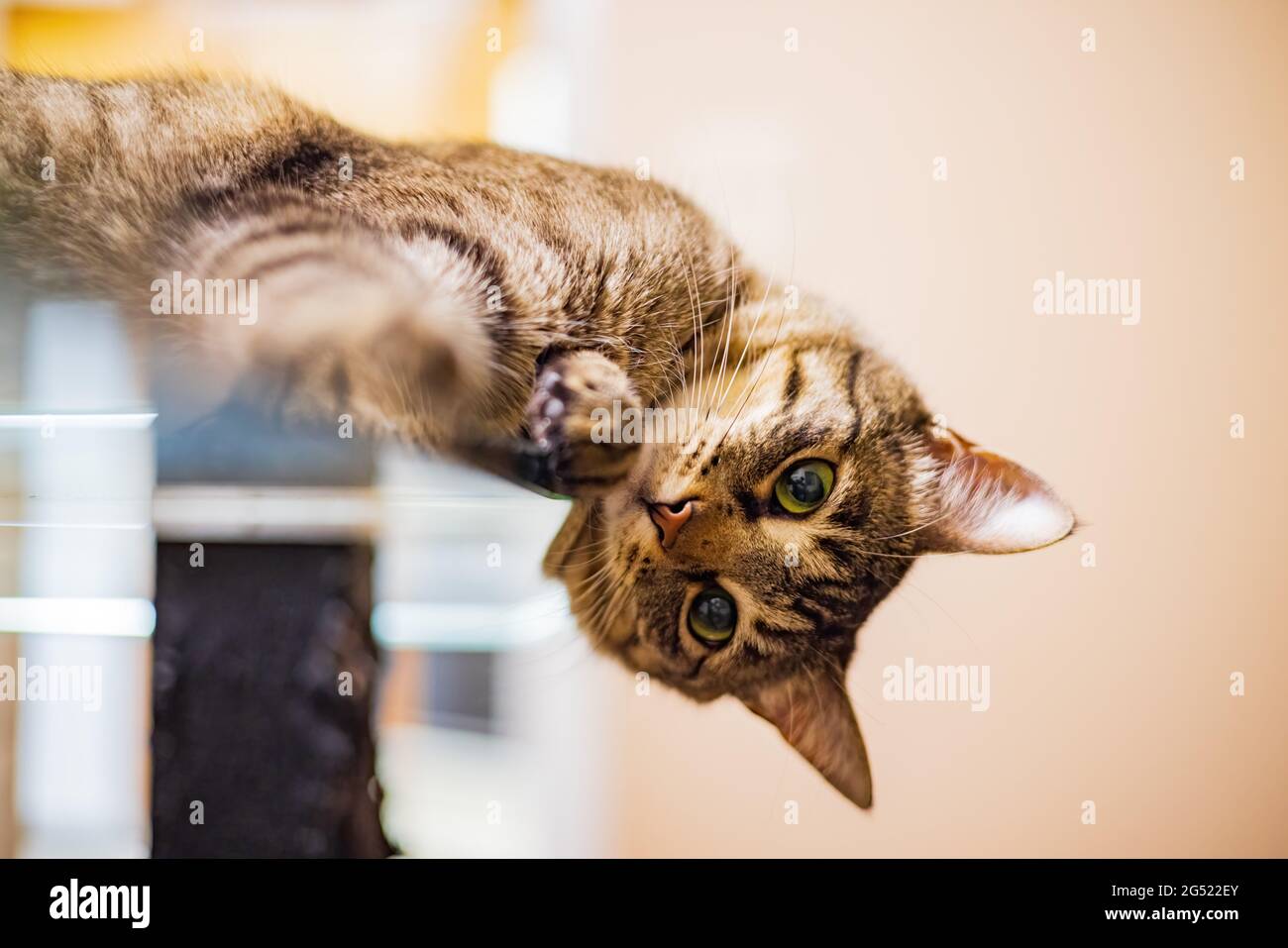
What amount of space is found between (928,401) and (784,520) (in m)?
0.29

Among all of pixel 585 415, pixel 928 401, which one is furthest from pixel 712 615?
pixel 928 401

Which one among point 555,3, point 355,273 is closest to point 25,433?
point 355,273

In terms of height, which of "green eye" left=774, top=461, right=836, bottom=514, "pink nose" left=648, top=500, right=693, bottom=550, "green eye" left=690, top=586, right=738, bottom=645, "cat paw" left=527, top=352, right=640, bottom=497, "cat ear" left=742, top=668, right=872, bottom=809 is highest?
"cat paw" left=527, top=352, right=640, bottom=497

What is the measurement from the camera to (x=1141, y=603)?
1232mm

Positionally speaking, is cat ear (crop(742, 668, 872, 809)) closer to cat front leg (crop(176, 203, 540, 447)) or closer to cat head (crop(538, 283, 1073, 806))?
cat head (crop(538, 283, 1073, 806))

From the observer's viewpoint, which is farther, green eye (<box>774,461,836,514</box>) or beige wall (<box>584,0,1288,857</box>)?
beige wall (<box>584,0,1288,857</box>)

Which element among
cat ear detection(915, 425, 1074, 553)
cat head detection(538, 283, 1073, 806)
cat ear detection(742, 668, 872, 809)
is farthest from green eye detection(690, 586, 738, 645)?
cat ear detection(915, 425, 1074, 553)

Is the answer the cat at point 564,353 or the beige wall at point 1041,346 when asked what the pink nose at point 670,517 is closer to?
the cat at point 564,353

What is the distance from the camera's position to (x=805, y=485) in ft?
3.51

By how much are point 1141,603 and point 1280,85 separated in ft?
2.45

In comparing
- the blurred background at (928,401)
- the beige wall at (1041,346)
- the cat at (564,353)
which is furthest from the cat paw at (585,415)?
the beige wall at (1041,346)

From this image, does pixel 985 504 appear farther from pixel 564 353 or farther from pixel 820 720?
pixel 564 353

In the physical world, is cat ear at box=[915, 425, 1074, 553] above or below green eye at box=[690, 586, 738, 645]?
above

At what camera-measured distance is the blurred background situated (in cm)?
121
